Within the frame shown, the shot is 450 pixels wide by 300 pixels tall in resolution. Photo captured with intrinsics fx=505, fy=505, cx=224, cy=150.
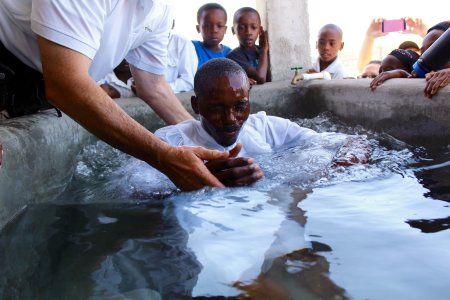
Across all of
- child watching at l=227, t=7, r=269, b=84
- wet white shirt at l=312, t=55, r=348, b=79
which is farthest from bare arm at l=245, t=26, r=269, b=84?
wet white shirt at l=312, t=55, r=348, b=79

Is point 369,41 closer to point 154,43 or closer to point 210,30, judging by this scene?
point 210,30

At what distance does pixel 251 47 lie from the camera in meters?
4.87

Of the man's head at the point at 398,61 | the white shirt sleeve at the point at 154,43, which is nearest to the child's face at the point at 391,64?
the man's head at the point at 398,61

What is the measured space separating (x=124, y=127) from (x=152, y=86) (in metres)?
1.02

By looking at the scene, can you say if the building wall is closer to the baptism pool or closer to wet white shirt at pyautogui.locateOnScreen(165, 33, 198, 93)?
wet white shirt at pyautogui.locateOnScreen(165, 33, 198, 93)

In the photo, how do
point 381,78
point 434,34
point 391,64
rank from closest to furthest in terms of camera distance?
point 381,78 < point 434,34 < point 391,64

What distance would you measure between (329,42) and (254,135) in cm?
303

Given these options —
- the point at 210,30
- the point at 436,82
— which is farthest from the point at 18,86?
the point at 210,30

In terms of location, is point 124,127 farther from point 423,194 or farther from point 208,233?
point 423,194

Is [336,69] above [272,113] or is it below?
above

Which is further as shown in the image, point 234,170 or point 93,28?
point 234,170

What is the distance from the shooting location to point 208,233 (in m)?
1.52

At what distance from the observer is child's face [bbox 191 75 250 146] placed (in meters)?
2.31

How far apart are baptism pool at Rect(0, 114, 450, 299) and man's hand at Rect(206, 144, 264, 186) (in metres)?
0.05
